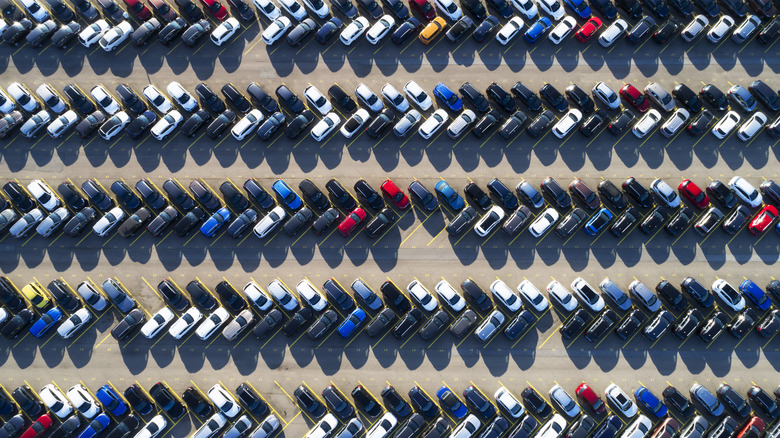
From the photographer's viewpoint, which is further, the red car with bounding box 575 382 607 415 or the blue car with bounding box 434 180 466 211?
the blue car with bounding box 434 180 466 211

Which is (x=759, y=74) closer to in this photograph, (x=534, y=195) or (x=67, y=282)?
(x=534, y=195)

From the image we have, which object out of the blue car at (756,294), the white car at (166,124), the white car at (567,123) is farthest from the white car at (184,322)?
the blue car at (756,294)

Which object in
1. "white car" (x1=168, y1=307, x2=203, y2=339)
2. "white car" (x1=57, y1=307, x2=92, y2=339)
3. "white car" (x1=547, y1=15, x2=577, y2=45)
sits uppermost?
"white car" (x1=547, y1=15, x2=577, y2=45)

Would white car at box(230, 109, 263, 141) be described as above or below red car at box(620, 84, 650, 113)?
above

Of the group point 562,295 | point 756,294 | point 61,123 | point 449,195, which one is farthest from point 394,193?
point 756,294

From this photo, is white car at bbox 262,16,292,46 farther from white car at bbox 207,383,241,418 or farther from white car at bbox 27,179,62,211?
white car at bbox 207,383,241,418

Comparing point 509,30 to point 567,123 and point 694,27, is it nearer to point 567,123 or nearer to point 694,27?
point 567,123

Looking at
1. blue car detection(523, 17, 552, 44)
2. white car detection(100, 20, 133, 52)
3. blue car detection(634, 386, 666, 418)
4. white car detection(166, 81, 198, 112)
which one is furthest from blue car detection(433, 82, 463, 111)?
blue car detection(634, 386, 666, 418)
